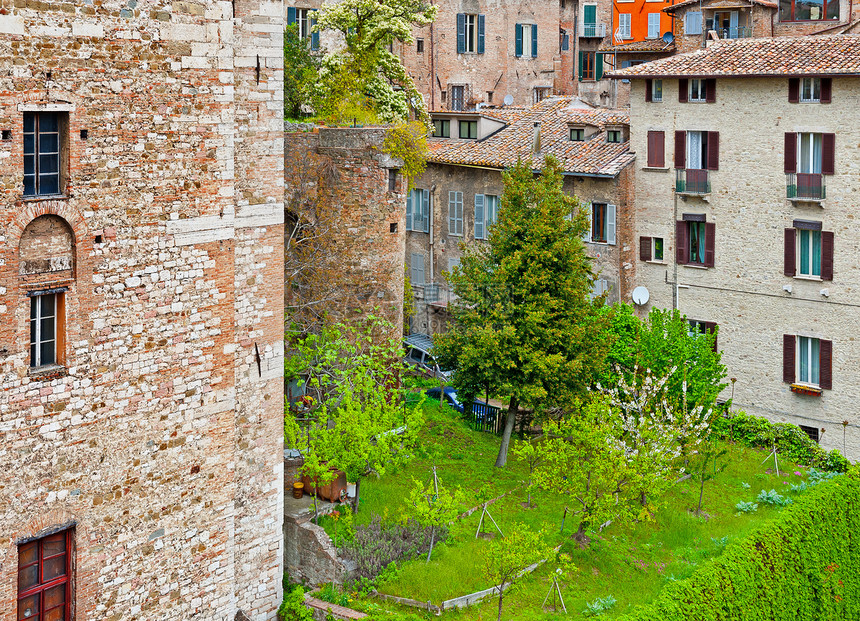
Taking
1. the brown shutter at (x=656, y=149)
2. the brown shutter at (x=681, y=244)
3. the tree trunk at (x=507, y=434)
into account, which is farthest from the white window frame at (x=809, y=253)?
the tree trunk at (x=507, y=434)

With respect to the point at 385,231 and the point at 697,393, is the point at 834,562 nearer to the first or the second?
the point at 697,393

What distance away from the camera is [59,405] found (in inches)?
626

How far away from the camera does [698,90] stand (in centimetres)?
3438

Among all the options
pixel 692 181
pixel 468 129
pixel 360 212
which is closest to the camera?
pixel 360 212

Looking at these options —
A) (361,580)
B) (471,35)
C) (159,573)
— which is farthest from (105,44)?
(471,35)

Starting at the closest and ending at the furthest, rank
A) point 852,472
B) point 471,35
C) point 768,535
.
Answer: point 768,535, point 852,472, point 471,35

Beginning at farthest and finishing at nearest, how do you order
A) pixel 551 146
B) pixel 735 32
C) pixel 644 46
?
pixel 644 46 → pixel 735 32 → pixel 551 146

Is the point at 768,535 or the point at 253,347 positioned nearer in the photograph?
the point at 253,347

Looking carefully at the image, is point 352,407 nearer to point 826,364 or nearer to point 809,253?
point 826,364

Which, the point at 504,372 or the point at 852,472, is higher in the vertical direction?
the point at 504,372

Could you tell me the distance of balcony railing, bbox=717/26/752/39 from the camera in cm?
4269

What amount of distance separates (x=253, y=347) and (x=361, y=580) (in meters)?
5.56

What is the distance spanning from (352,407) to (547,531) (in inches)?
208

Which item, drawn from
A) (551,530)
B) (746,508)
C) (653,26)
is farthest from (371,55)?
(653,26)
